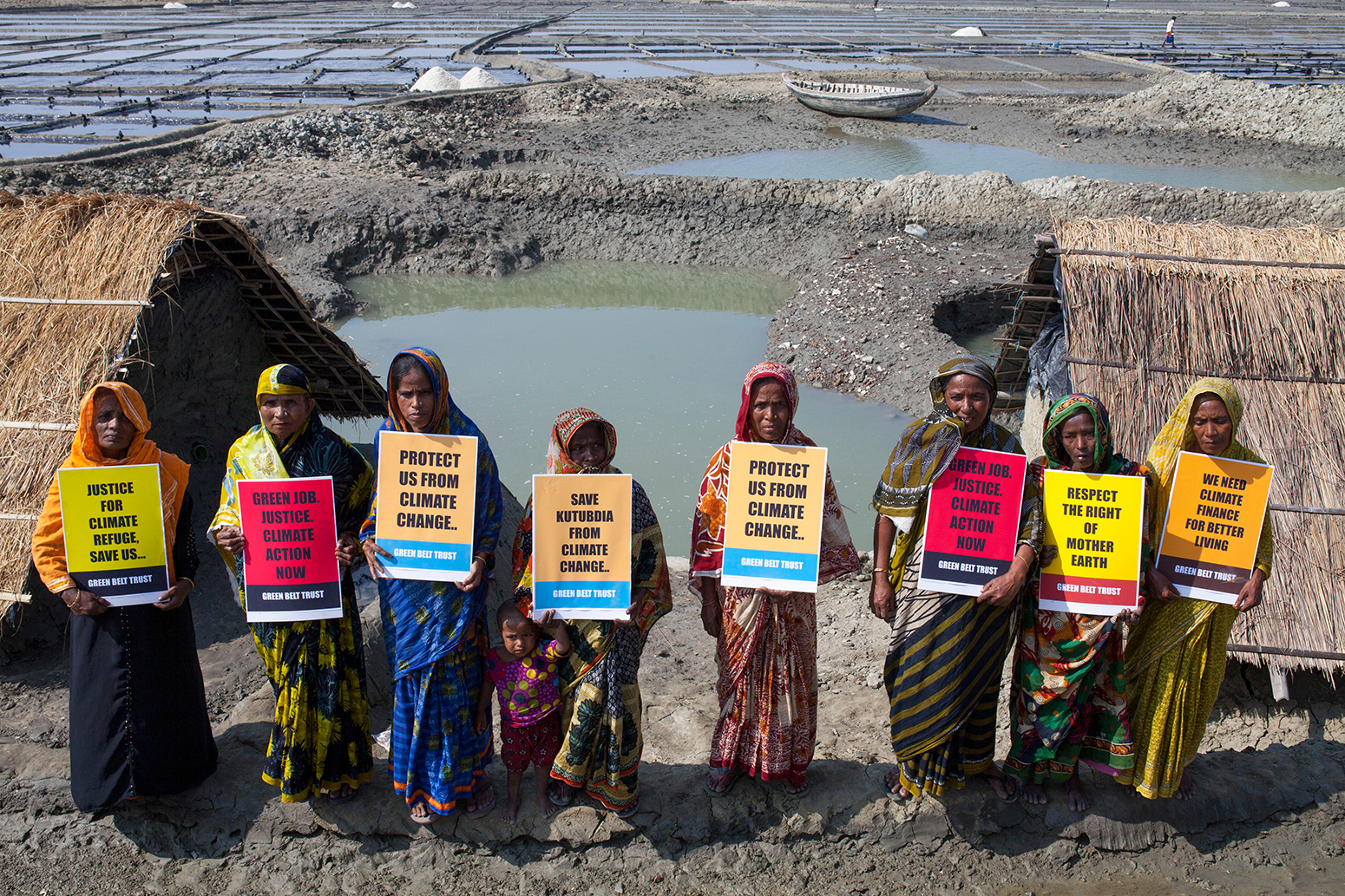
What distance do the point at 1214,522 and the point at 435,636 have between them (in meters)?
2.68

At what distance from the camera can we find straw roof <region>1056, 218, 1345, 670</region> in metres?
4.43

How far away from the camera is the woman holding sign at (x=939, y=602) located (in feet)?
9.32

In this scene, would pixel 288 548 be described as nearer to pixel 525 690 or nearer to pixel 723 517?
pixel 525 690

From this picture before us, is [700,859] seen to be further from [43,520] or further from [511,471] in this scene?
[511,471]

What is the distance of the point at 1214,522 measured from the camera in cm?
293

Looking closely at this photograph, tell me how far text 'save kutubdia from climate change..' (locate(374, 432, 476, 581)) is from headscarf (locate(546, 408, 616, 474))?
0.86 ft

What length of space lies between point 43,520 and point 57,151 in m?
18.7

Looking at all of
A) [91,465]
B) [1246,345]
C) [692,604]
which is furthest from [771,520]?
[1246,345]

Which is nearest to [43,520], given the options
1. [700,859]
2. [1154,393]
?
[700,859]

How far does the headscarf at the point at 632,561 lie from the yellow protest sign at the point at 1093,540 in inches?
51.9

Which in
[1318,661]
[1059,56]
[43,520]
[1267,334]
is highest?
[1059,56]

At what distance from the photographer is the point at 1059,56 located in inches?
1323

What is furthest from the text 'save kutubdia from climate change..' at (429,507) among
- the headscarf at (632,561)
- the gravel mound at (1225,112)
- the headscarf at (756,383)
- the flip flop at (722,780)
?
the gravel mound at (1225,112)

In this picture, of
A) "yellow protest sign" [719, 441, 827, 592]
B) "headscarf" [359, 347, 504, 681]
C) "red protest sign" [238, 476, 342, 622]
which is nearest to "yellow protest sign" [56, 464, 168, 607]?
"red protest sign" [238, 476, 342, 622]
